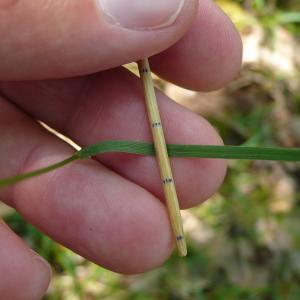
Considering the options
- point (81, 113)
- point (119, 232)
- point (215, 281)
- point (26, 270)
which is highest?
point (81, 113)

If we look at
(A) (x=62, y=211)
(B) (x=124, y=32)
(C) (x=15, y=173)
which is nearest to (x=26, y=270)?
(A) (x=62, y=211)

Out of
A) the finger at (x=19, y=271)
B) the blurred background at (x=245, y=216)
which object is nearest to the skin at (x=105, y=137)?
the finger at (x=19, y=271)

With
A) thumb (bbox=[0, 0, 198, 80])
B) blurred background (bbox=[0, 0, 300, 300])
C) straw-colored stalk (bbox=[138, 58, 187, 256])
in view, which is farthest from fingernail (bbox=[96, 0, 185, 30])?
blurred background (bbox=[0, 0, 300, 300])

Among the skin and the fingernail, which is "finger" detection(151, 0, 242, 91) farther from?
the fingernail

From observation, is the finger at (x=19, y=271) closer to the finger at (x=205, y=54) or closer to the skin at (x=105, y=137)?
the skin at (x=105, y=137)

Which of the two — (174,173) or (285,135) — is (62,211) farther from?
(285,135)

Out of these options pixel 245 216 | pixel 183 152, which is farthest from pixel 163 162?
pixel 245 216
